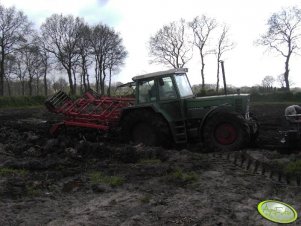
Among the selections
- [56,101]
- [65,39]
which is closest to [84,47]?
[65,39]

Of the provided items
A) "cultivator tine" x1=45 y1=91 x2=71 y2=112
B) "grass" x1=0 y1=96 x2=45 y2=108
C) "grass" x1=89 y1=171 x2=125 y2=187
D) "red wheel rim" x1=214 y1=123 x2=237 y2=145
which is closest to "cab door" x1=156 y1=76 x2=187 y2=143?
"red wheel rim" x1=214 y1=123 x2=237 y2=145

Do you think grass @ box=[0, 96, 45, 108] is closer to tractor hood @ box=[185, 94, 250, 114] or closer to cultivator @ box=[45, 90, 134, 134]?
cultivator @ box=[45, 90, 134, 134]

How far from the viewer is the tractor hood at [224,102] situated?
942cm

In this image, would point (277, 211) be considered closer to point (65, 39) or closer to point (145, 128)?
point (145, 128)

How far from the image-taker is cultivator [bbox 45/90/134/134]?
11.1 meters

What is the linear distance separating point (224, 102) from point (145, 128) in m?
2.21

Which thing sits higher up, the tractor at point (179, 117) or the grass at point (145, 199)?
the tractor at point (179, 117)

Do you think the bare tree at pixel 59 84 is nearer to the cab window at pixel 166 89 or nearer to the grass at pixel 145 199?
the cab window at pixel 166 89

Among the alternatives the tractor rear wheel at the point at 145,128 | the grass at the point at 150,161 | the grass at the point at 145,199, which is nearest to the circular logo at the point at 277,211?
the grass at the point at 145,199

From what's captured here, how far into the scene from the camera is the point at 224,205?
17.9ft

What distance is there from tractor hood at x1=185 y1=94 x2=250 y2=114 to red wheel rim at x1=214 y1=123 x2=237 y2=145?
594 millimetres

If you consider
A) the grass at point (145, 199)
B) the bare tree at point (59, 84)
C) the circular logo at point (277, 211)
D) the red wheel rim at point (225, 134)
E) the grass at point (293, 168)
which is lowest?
Result: the circular logo at point (277, 211)

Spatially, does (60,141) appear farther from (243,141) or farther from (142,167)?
(243,141)

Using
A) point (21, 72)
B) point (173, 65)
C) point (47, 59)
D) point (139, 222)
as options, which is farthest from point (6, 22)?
point (139, 222)
